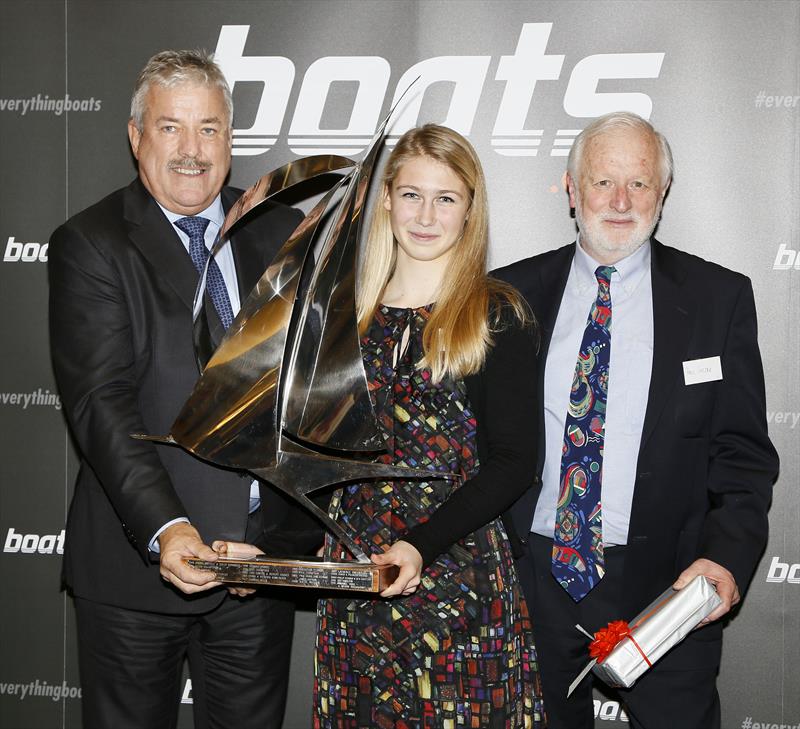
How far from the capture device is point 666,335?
2.60 metres

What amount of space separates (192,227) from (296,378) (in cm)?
58

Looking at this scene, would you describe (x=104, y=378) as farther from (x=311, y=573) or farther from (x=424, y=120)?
(x=424, y=120)

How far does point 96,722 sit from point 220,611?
449 millimetres

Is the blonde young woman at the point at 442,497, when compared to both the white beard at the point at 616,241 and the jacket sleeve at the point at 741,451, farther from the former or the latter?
the jacket sleeve at the point at 741,451

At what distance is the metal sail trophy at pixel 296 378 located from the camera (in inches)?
87.9

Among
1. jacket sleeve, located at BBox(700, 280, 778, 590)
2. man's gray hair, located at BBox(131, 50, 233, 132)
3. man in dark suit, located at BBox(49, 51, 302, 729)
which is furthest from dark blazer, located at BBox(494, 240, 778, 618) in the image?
man's gray hair, located at BBox(131, 50, 233, 132)

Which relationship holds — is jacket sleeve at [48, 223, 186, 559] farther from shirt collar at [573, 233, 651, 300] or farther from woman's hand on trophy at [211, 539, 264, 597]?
shirt collar at [573, 233, 651, 300]

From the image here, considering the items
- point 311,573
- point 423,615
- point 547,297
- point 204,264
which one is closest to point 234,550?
point 311,573

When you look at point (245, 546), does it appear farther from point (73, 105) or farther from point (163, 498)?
point (73, 105)

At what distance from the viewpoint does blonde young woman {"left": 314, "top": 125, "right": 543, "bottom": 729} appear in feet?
7.33

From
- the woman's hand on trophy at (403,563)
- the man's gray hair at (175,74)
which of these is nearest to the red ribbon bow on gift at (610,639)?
the woman's hand on trophy at (403,563)

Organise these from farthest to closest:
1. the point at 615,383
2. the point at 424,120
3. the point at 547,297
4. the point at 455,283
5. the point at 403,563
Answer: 1. the point at 424,120
2. the point at 547,297
3. the point at 615,383
4. the point at 455,283
5. the point at 403,563

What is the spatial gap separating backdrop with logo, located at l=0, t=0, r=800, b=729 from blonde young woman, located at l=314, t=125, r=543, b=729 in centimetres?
117

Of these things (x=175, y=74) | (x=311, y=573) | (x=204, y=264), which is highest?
(x=175, y=74)
